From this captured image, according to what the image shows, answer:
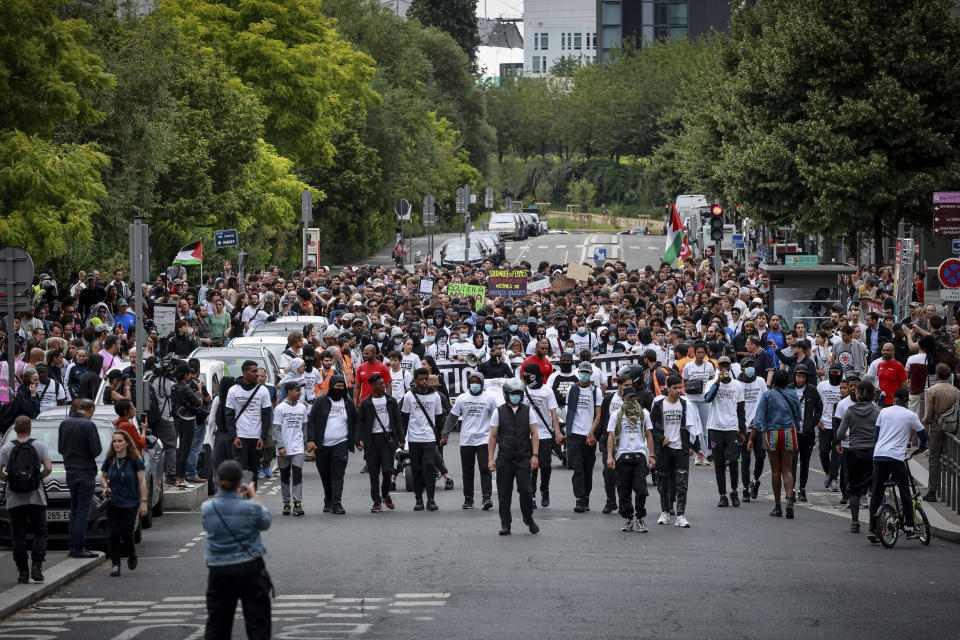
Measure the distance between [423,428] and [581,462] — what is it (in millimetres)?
1985

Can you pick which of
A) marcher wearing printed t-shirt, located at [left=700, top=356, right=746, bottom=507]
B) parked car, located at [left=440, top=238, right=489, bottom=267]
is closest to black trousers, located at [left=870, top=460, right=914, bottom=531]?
marcher wearing printed t-shirt, located at [left=700, top=356, right=746, bottom=507]

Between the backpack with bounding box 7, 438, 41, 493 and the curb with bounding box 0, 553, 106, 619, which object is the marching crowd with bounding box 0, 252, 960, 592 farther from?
the curb with bounding box 0, 553, 106, 619

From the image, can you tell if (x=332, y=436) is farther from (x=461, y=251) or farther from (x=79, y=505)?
(x=461, y=251)

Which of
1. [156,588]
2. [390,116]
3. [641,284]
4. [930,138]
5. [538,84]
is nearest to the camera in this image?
[156,588]

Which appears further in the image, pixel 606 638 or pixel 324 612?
pixel 324 612

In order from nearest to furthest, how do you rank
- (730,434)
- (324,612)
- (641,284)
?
1. (324,612)
2. (730,434)
3. (641,284)

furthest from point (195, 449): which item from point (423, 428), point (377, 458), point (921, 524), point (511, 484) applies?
point (921, 524)

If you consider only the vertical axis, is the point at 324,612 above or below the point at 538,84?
below

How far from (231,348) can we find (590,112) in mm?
Result: 100172

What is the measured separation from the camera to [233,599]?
9.79 metres

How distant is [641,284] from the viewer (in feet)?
116

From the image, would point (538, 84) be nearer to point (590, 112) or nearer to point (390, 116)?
point (590, 112)

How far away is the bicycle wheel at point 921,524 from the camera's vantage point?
16.0 meters

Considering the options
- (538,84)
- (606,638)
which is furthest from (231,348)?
(538,84)
